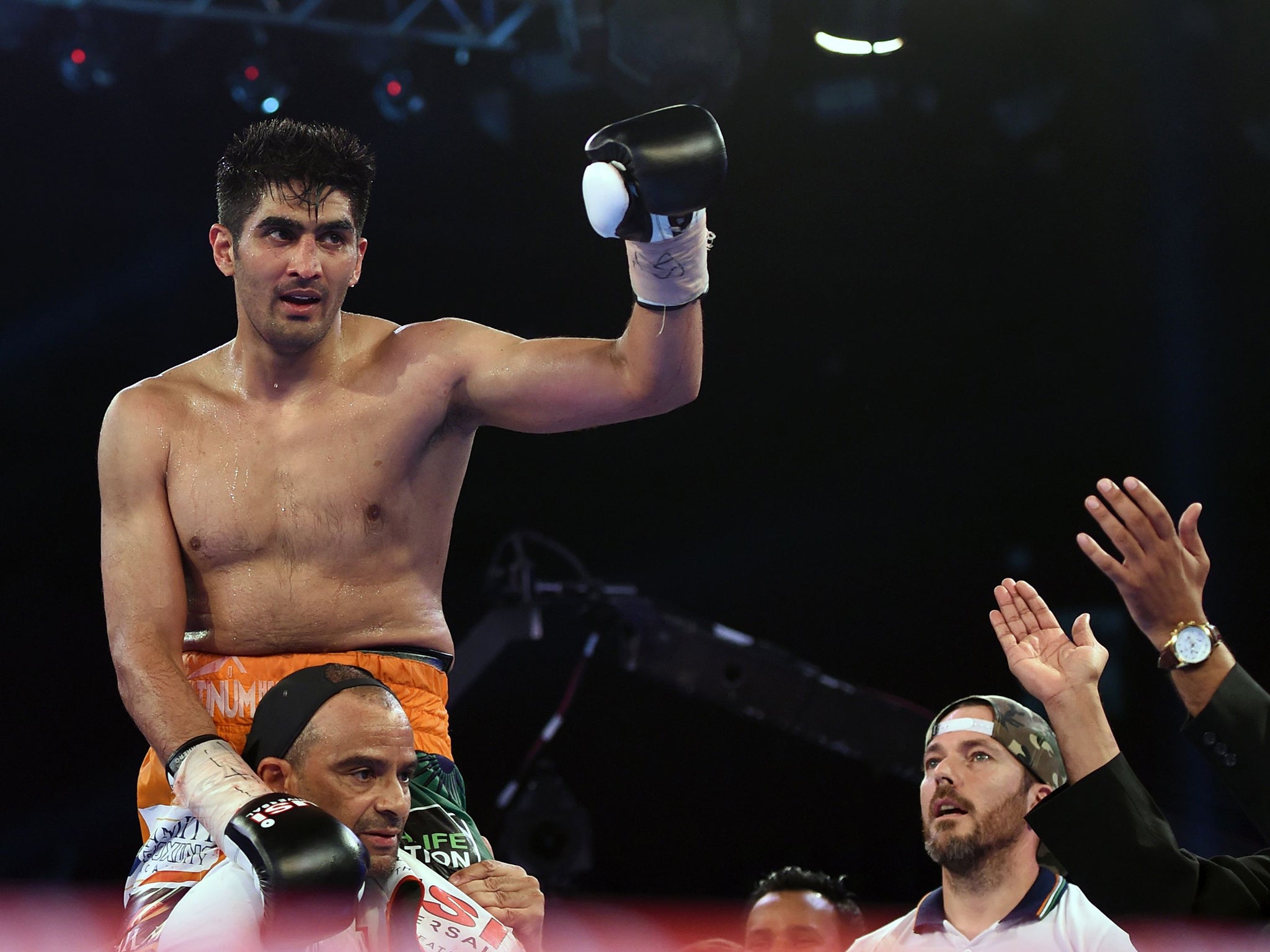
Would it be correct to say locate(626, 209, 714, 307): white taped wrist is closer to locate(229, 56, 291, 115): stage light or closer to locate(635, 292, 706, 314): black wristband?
locate(635, 292, 706, 314): black wristband

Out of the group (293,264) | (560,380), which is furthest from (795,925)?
(293,264)

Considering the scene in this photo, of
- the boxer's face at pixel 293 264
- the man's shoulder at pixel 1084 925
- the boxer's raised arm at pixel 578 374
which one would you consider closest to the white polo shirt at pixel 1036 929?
the man's shoulder at pixel 1084 925

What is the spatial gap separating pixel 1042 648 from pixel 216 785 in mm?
1196

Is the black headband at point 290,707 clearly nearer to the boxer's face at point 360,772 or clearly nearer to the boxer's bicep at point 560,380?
the boxer's face at point 360,772

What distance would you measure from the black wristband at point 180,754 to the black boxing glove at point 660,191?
835mm

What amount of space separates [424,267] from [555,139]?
24.8 inches

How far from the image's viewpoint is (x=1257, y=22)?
4.29 meters

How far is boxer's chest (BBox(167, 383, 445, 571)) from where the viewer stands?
1.93 metres

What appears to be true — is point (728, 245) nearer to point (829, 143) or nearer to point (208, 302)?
point (829, 143)

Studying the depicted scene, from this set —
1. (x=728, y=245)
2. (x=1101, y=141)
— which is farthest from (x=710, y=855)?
(x=1101, y=141)

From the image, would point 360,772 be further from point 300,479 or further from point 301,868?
point 300,479

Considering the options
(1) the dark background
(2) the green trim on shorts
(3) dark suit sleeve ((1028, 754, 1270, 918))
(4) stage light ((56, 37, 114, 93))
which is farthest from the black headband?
(4) stage light ((56, 37, 114, 93))

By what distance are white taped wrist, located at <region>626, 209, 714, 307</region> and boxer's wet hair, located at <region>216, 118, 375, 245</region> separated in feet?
1.55

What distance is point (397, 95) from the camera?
431 centimetres
